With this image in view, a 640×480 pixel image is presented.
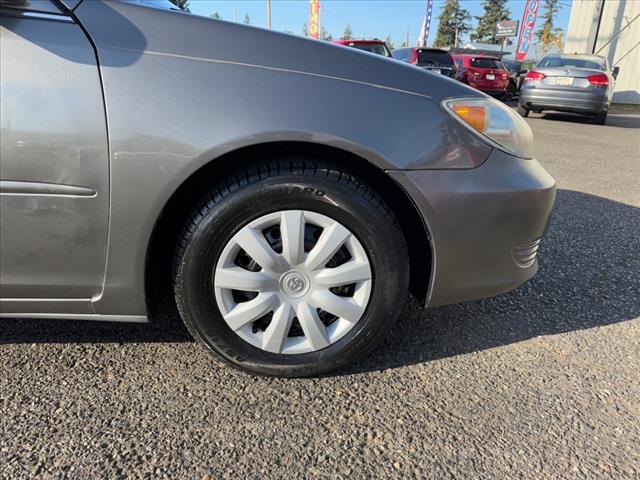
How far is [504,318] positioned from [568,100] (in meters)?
8.70

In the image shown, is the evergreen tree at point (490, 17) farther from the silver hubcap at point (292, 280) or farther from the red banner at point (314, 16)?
the silver hubcap at point (292, 280)

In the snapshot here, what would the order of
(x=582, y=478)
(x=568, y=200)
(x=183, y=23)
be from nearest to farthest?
(x=582, y=478) → (x=183, y=23) → (x=568, y=200)

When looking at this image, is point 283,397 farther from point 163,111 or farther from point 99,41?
point 99,41

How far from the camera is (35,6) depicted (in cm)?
150

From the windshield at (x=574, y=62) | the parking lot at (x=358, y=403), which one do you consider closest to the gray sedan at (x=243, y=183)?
the parking lot at (x=358, y=403)

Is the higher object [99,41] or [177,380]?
[99,41]

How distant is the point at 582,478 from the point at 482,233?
2.69ft

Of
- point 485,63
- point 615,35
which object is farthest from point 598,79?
point 615,35

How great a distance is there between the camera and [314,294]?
68.7 inches

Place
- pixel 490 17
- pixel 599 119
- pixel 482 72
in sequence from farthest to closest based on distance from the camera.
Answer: pixel 490 17, pixel 482 72, pixel 599 119

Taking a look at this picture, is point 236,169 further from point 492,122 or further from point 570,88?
point 570,88

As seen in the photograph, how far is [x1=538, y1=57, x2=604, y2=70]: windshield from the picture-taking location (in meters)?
9.99

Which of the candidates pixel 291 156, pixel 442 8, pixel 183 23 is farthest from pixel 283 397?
pixel 442 8

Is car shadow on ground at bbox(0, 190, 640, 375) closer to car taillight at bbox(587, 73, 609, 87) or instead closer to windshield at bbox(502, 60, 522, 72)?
car taillight at bbox(587, 73, 609, 87)
